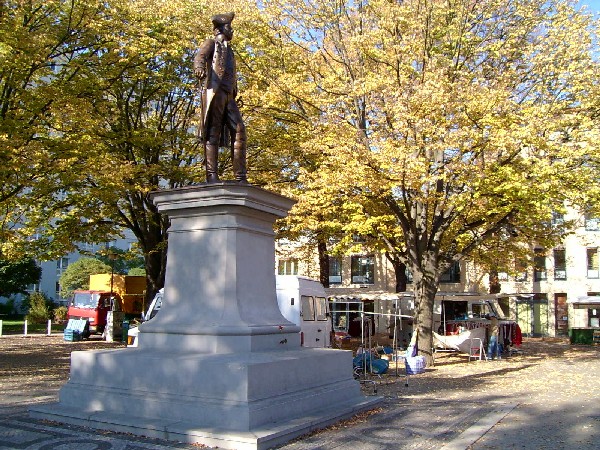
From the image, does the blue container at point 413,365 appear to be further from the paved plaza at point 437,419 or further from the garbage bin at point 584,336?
the garbage bin at point 584,336

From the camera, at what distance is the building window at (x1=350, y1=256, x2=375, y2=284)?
169ft

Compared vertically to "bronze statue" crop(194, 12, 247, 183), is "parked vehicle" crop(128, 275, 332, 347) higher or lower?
lower

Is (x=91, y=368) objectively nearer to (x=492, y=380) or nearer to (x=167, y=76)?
(x=492, y=380)

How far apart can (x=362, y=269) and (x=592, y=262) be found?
17.5m

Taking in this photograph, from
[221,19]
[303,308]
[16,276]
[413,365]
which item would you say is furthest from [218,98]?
[16,276]

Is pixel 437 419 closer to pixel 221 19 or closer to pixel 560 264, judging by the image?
pixel 221 19

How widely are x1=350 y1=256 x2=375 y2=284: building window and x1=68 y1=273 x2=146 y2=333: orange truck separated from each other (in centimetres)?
2005

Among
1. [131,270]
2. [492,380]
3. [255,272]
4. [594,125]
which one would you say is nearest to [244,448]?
[255,272]

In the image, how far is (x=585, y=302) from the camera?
41.7 metres

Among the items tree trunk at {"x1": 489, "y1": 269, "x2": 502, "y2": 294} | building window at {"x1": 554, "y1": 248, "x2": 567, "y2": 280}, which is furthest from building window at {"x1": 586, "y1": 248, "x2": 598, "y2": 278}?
tree trunk at {"x1": 489, "y1": 269, "x2": 502, "y2": 294}

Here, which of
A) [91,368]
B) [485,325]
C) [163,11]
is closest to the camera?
[91,368]

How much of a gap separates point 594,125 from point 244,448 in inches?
648

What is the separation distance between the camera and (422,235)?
2084 centimetres

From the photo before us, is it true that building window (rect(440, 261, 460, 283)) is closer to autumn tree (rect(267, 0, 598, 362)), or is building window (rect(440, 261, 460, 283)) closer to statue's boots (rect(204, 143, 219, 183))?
autumn tree (rect(267, 0, 598, 362))
